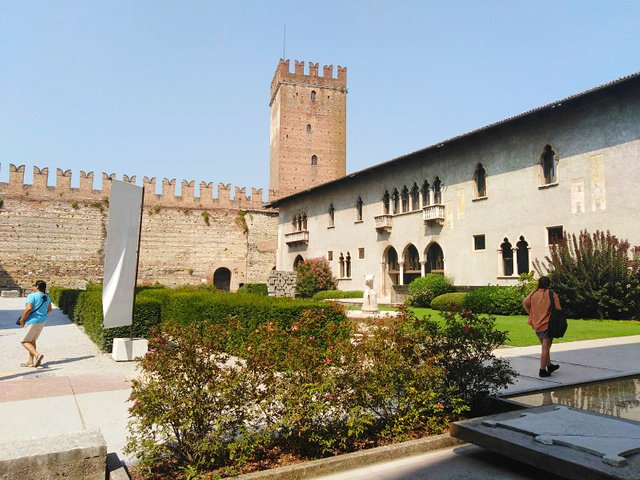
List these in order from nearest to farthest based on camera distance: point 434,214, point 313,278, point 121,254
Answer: point 121,254
point 434,214
point 313,278

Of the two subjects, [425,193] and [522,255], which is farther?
[425,193]

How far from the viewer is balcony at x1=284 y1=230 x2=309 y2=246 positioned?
117 feet

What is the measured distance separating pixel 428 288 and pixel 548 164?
736 centimetres

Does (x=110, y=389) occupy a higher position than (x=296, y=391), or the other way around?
(x=296, y=391)

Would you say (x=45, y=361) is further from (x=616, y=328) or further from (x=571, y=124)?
(x=571, y=124)

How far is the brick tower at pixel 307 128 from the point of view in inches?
1844

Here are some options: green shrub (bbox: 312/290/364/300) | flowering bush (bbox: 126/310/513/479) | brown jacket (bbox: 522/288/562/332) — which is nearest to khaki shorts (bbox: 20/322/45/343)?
flowering bush (bbox: 126/310/513/479)

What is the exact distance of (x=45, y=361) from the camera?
967cm

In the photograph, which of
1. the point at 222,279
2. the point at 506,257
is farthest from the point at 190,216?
the point at 506,257

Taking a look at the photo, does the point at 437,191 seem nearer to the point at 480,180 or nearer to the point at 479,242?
the point at 480,180

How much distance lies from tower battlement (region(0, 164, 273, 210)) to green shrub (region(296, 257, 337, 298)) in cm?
1255

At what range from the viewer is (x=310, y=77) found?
48.2m

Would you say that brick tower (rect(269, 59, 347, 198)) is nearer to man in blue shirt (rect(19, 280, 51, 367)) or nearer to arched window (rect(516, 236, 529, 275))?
arched window (rect(516, 236, 529, 275))

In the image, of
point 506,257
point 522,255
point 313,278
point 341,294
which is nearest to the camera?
point 522,255
